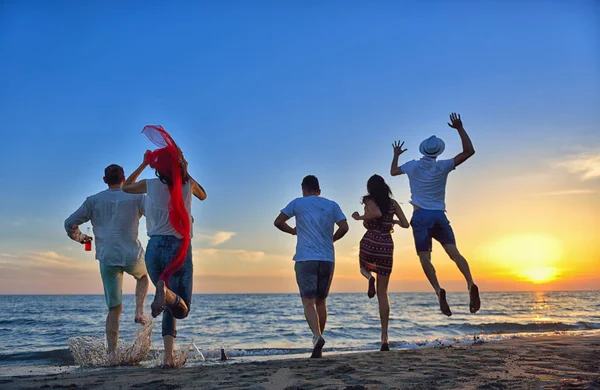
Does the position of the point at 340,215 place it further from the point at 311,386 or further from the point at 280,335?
the point at 280,335

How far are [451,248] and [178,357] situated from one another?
3573mm

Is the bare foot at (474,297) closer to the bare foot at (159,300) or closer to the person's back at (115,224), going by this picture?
the bare foot at (159,300)

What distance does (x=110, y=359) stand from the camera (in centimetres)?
649

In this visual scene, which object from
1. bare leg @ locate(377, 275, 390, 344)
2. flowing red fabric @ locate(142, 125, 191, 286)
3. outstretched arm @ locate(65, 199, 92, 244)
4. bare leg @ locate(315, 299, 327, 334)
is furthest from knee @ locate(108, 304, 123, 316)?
bare leg @ locate(377, 275, 390, 344)

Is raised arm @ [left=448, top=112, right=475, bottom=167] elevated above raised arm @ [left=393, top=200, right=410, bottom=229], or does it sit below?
above

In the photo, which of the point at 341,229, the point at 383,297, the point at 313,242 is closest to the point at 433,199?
the point at 341,229

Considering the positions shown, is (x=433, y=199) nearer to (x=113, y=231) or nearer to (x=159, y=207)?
(x=159, y=207)

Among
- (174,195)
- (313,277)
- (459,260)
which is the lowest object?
(313,277)

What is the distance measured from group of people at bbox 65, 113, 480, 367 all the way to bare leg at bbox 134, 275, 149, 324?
0.01 m

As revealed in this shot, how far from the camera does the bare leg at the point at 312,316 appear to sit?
20.0ft

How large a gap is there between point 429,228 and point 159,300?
140 inches

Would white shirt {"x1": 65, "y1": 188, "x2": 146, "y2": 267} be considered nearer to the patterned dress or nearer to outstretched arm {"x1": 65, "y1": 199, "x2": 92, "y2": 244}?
outstretched arm {"x1": 65, "y1": 199, "x2": 92, "y2": 244}

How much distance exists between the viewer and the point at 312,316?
6.11 m

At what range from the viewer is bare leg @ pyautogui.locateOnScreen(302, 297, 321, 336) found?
20.0ft
